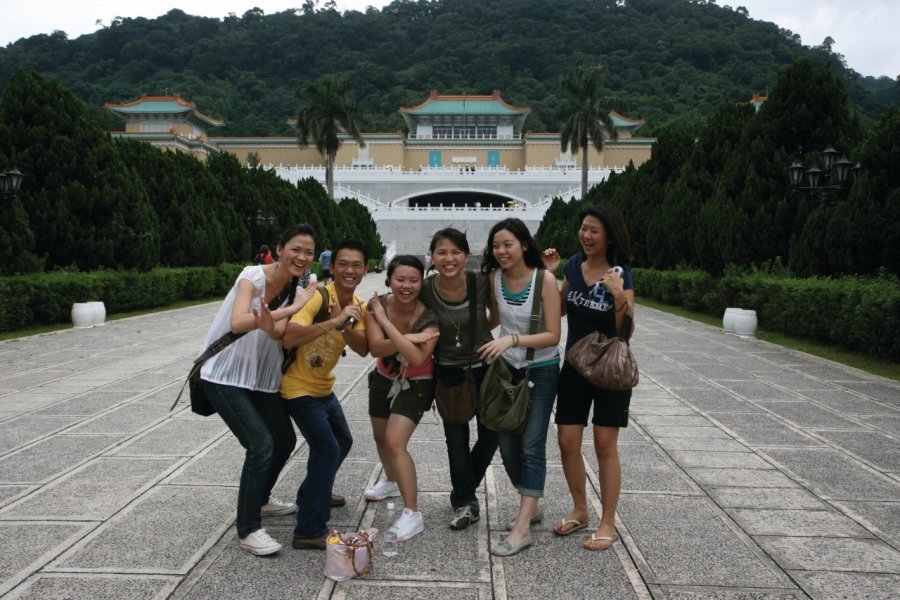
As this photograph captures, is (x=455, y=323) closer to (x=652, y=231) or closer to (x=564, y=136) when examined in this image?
(x=652, y=231)

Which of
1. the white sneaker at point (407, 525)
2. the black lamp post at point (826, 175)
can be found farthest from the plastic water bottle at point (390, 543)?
the black lamp post at point (826, 175)

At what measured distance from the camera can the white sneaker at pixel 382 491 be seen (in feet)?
12.2

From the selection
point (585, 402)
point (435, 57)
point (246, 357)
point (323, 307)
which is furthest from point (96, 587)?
point (435, 57)

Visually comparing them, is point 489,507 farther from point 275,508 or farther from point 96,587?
point 96,587

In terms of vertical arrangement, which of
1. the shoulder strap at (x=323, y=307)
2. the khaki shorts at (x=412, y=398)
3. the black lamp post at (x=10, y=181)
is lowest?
the khaki shorts at (x=412, y=398)

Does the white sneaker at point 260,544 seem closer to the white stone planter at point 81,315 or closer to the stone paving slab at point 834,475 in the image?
the stone paving slab at point 834,475

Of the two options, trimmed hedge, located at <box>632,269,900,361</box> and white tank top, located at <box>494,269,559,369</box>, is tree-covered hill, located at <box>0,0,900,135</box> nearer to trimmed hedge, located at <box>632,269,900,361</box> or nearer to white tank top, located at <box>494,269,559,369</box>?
trimmed hedge, located at <box>632,269,900,361</box>

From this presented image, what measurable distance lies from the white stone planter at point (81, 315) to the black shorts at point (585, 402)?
10700 mm

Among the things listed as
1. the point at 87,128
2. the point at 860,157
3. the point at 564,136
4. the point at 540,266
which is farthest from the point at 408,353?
the point at 564,136

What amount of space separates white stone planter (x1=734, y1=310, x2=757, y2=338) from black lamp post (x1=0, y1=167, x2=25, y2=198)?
470 inches

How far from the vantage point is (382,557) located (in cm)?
303

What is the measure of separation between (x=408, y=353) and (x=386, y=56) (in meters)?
85.8

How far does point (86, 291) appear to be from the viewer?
12.3 meters

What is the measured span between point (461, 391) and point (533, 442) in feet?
1.33
